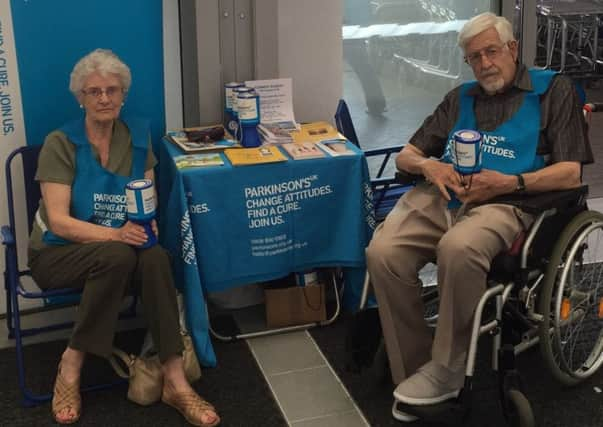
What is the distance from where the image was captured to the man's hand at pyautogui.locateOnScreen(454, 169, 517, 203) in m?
2.62

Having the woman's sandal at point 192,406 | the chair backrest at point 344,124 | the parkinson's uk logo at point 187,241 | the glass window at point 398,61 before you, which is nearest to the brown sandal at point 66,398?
the woman's sandal at point 192,406

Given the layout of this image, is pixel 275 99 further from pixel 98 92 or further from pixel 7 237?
A: pixel 7 237

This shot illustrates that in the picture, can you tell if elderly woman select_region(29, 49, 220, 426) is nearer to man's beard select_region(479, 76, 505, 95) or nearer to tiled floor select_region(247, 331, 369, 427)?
tiled floor select_region(247, 331, 369, 427)

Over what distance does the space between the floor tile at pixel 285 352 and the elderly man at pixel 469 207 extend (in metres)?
0.48

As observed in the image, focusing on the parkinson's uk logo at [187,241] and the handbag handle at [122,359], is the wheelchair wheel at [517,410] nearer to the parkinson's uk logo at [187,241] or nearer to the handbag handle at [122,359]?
the parkinson's uk logo at [187,241]

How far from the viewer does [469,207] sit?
2.74 meters

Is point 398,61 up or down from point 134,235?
up

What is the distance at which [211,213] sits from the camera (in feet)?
9.57

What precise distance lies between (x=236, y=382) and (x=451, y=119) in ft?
3.90

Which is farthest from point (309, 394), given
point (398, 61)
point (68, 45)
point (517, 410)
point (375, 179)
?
point (398, 61)

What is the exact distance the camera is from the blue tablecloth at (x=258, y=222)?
289cm

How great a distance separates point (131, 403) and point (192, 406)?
253 mm

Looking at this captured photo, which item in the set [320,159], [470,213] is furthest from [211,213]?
[470,213]

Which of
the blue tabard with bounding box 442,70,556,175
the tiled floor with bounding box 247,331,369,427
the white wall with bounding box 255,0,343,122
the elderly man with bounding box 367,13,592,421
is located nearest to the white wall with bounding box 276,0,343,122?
the white wall with bounding box 255,0,343,122
